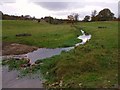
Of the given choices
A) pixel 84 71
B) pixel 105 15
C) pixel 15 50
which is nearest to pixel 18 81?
pixel 84 71

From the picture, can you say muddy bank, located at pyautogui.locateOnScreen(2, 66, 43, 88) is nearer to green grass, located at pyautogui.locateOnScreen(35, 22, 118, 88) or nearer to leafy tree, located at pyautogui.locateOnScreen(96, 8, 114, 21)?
green grass, located at pyautogui.locateOnScreen(35, 22, 118, 88)

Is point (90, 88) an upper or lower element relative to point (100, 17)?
lower

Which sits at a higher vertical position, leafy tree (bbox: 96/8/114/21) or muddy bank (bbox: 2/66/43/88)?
leafy tree (bbox: 96/8/114/21)

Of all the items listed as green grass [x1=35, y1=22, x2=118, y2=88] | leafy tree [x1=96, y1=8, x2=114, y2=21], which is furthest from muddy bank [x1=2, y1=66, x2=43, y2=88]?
leafy tree [x1=96, y1=8, x2=114, y2=21]

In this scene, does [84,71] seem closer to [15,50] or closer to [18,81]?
[18,81]

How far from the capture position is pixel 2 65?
2861 centimetres

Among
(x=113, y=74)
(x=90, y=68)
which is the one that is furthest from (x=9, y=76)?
(x=113, y=74)

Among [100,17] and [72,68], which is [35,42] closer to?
[72,68]

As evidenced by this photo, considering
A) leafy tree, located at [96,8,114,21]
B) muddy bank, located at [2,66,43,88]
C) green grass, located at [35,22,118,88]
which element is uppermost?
leafy tree, located at [96,8,114,21]

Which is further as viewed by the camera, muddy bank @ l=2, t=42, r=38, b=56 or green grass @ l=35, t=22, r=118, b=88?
muddy bank @ l=2, t=42, r=38, b=56

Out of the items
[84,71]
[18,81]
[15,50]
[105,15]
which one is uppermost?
[105,15]

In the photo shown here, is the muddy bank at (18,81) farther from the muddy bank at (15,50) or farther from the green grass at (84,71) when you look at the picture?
the muddy bank at (15,50)

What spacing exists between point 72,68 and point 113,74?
3433 millimetres

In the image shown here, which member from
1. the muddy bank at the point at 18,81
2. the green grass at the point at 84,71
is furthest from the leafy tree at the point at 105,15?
the muddy bank at the point at 18,81
